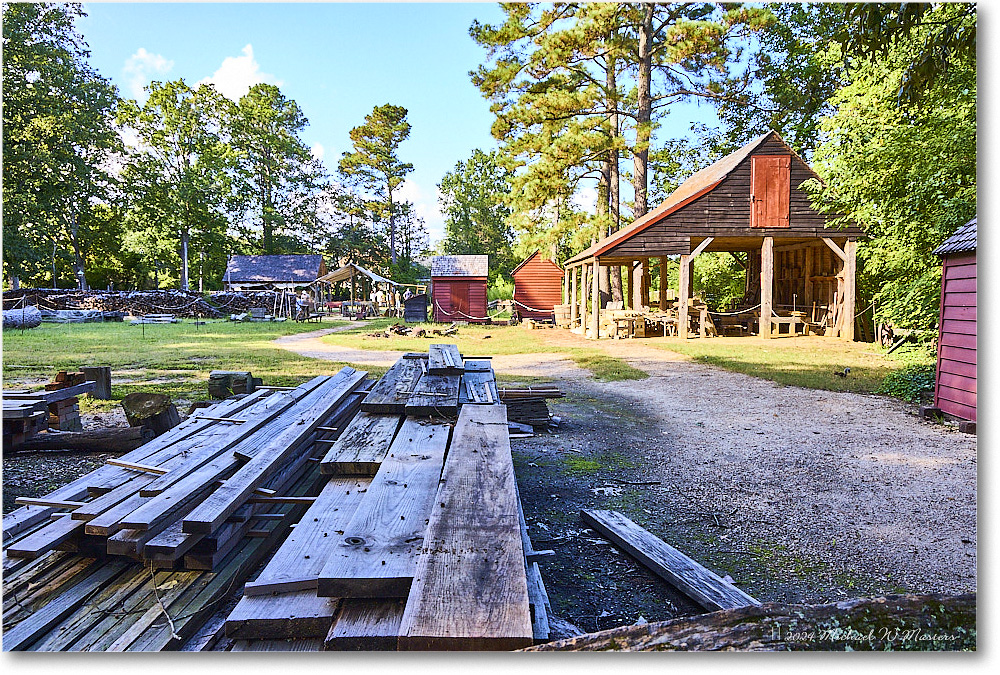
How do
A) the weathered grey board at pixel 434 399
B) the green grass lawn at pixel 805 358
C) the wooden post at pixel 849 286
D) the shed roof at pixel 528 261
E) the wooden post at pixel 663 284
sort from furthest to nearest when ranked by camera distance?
the shed roof at pixel 528 261 < the wooden post at pixel 663 284 < the wooden post at pixel 849 286 < the green grass lawn at pixel 805 358 < the weathered grey board at pixel 434 399

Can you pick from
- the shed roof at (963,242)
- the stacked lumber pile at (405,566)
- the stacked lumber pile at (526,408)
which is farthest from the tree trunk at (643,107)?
the stacked lumber pile at (405,566)

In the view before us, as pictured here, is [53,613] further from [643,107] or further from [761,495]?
[643,107]

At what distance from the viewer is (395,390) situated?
435 cm

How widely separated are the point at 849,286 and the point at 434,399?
16.7m

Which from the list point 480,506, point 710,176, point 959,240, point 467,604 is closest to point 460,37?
point 480,506

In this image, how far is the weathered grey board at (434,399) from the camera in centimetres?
372

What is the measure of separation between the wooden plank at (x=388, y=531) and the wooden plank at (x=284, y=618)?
0.49 ft

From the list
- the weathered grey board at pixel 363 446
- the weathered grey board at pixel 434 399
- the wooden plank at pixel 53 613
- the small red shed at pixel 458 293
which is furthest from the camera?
the small red shed at pixel 458 293

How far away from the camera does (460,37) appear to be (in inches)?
161

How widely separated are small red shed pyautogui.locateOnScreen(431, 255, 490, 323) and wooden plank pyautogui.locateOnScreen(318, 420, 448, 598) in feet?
76.9

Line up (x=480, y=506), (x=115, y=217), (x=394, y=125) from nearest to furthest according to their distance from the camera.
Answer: (x=480, y=506)
(x=394, y=125)
(x=115, y=217)

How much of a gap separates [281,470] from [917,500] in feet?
13.4

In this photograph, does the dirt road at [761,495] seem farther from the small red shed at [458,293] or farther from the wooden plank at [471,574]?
the small red shed at [458,293]

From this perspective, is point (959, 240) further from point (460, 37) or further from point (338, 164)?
point (338, 164)
